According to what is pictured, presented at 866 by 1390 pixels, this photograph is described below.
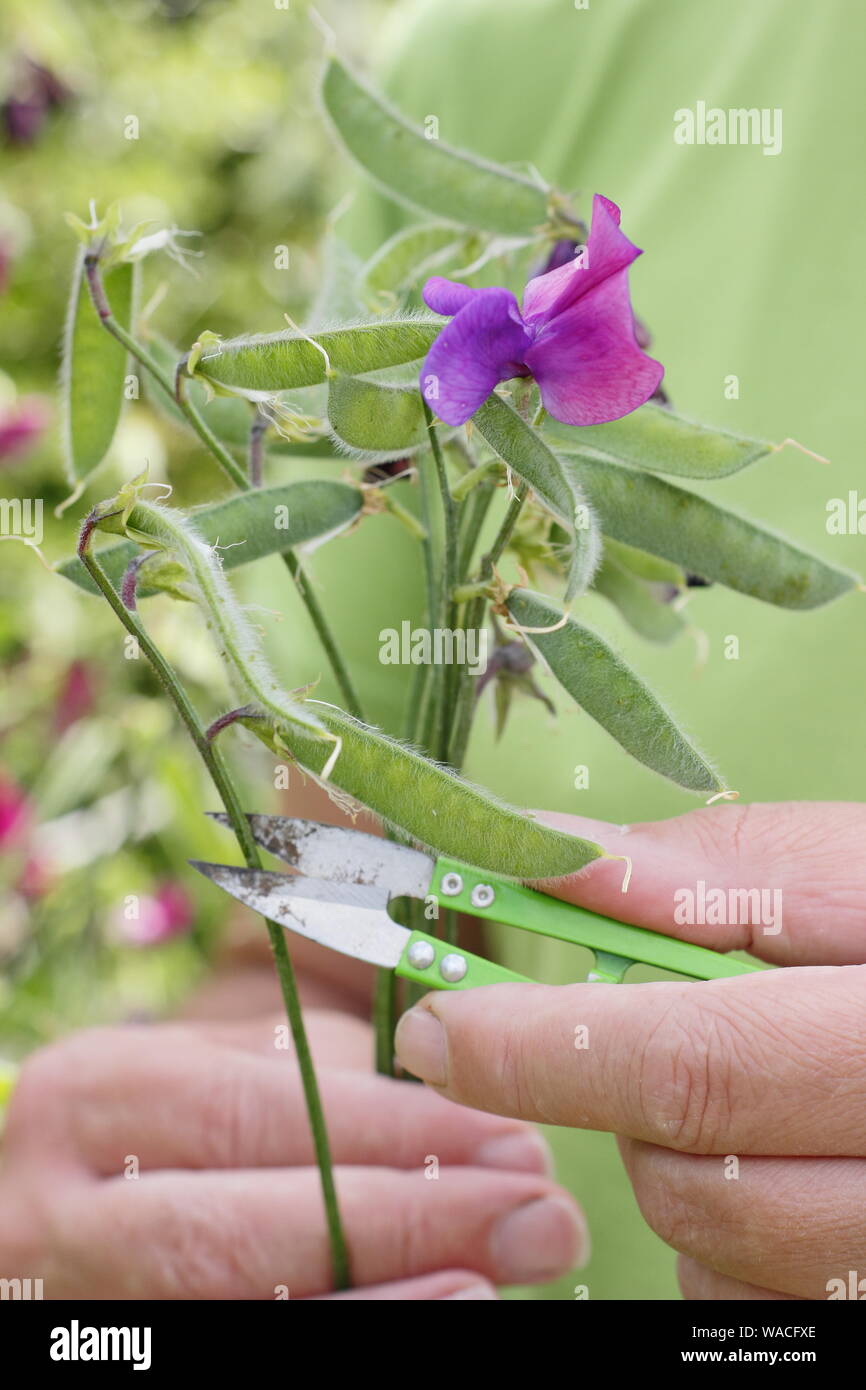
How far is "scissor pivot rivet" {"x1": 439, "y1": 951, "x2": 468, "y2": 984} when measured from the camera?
62cm

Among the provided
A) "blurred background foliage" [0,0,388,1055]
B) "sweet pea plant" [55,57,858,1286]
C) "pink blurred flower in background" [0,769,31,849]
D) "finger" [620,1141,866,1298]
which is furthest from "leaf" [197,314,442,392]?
"pink blurred flower in background" [0,769,31,849]

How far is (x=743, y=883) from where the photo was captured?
62 centimetres

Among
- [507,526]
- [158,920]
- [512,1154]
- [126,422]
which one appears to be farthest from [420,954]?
[158,920]

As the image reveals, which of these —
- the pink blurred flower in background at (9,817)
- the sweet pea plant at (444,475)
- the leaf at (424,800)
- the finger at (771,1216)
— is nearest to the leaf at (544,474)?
the sweet pea plant at (444,475)

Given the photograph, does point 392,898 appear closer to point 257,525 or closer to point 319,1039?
point 257,525

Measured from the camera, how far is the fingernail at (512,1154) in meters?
0.87

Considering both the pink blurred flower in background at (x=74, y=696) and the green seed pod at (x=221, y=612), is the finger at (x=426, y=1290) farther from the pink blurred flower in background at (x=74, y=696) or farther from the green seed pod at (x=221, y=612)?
the pink blurred flower in background at (x=74, y=696)

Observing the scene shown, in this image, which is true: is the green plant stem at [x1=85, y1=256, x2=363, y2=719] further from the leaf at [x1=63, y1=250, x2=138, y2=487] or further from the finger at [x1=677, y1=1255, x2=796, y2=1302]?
the finger at [x1=677, y1=1255, x2=796, y2=1302]

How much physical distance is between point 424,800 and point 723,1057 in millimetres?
191

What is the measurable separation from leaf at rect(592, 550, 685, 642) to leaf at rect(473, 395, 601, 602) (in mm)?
198

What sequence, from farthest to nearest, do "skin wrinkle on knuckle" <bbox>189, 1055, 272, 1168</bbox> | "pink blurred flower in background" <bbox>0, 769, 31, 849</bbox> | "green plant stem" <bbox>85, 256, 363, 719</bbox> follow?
"pink blurred flower in background" <bbox>0, 769, 31, 849</bbox>, "skin wrinkle on knuckle" <bbox>189, 1055, 272, 1168</bbox>, "green plant stem" <bbox>85, 256, 363, 719</bbox>

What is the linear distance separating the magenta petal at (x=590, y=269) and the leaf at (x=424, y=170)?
21 cm

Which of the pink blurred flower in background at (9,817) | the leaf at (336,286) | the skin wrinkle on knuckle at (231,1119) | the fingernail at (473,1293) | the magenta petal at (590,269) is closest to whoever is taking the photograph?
the magenta petal at (590,269)
